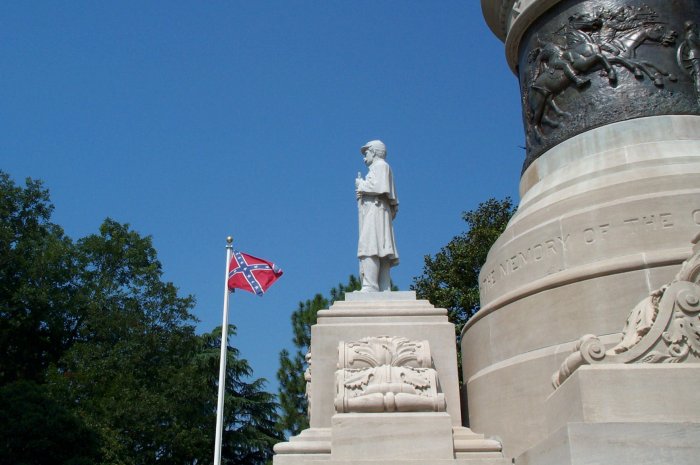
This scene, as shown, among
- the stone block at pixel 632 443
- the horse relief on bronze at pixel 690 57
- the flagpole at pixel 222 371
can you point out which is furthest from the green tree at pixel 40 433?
the stone block at pixel 632 443

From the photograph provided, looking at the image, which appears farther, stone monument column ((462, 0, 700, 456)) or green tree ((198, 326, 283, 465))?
green tree ((198, 326, 283, 465))

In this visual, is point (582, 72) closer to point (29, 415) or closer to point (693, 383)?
point (693, 383)

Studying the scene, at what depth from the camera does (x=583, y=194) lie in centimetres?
1143

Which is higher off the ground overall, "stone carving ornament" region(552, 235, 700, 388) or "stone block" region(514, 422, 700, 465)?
"stone carving ornament" region(552, 235, 700, 388)

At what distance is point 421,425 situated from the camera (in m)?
8.80

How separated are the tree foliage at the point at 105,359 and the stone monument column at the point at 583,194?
1734cm

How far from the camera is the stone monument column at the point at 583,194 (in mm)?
9883

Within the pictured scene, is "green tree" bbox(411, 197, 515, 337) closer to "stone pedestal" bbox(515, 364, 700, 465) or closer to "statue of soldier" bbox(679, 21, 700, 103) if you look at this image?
"statue of soldier" bbox(679, 21, 700, 103)

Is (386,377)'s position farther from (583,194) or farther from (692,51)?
(692,51)

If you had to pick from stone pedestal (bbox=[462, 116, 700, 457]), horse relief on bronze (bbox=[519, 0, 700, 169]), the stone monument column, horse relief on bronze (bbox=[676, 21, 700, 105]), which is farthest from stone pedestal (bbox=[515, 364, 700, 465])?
horse relief on bronze (bbox=[676, 21, 700, 105])

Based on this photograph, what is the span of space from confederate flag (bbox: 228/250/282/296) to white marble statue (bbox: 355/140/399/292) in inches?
364

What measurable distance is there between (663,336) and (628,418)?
874mm

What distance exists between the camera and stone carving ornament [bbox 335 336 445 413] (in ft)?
29.3

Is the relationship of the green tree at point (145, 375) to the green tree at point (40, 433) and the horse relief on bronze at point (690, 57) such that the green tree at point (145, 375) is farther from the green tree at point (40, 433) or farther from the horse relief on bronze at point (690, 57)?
the horse relief on bronze at point (690, 57)
